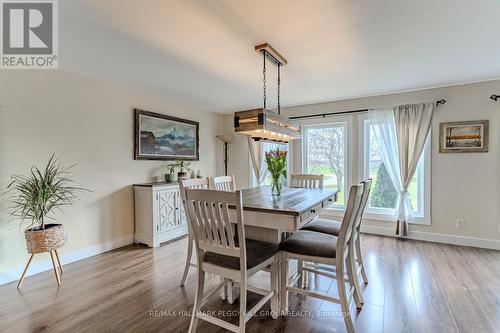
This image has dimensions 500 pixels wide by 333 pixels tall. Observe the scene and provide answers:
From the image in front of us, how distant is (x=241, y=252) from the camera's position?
1563 millimetres

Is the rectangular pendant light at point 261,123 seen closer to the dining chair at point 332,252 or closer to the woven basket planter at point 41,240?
the dining chair at point 332,252

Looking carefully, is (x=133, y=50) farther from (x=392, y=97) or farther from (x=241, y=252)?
(x=392, y=97)

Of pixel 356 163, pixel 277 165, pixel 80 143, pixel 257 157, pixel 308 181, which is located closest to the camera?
pixel 277 165

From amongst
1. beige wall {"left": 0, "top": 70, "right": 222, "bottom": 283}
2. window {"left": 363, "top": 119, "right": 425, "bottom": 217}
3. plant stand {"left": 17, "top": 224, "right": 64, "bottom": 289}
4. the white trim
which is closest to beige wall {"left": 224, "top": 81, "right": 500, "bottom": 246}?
the white trim

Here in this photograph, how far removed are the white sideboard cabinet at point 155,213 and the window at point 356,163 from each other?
2.56 meters

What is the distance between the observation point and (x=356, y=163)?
4234 millimetres

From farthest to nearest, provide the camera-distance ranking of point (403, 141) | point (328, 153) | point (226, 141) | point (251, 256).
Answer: point (226, 141) < point (328, 153) < point (403, 141) < point (251, 256)

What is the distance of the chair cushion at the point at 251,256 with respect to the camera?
1.66 meters

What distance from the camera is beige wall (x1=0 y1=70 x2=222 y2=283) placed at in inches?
101

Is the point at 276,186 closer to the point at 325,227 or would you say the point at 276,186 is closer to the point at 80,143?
the point at 325,227

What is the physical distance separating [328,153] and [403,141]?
1202 millimetres

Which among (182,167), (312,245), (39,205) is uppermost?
(182,167)

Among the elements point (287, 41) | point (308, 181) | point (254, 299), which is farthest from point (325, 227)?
point (287, 41)

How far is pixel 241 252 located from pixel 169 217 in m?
2.54
